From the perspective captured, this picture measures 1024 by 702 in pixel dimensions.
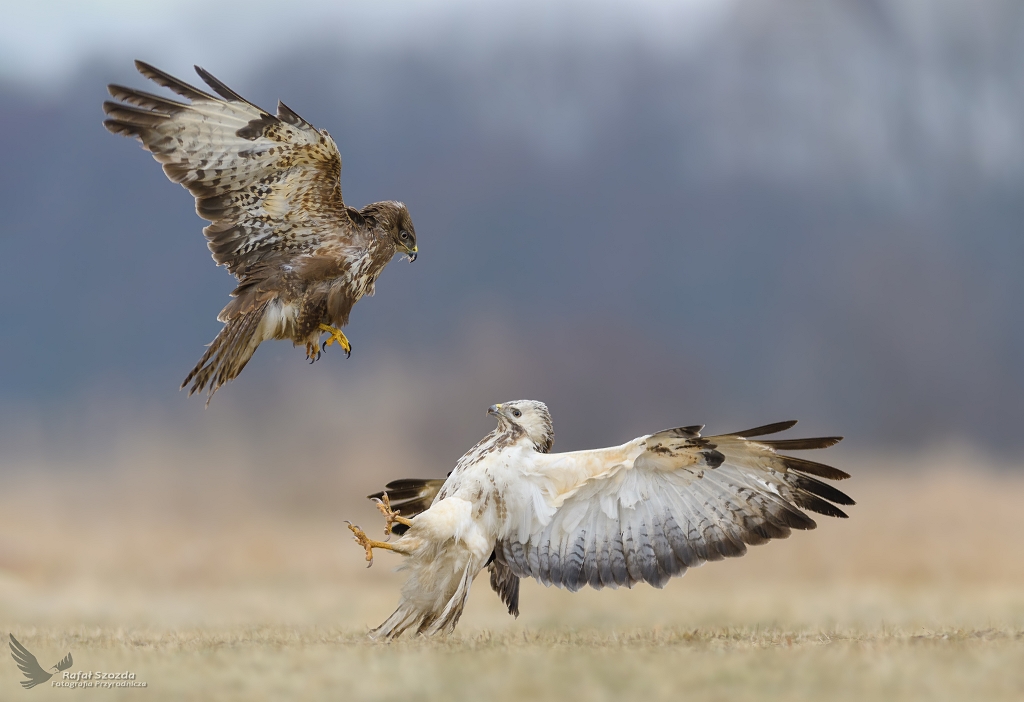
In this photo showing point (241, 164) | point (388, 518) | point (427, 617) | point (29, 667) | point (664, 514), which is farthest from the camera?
point (241, 164)

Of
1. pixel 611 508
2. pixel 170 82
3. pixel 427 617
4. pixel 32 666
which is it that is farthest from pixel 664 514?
pixel 170 82

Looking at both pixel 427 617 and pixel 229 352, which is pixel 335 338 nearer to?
pixel 229 352

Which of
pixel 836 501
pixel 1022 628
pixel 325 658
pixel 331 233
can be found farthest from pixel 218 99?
pixel 1022 628

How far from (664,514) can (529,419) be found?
1.05 meters

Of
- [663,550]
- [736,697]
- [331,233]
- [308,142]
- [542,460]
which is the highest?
[308,142]

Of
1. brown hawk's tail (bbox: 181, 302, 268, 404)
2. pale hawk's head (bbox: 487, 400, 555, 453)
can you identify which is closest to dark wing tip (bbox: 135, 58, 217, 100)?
brown hawk's tail (bbox: 181, 302, 268, 404)

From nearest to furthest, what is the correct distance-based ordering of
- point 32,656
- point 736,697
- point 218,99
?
1. point 736,697
2. point 32,656
3. point 218,99

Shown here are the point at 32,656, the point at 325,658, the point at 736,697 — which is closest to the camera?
the point at 736,697

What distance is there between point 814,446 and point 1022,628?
1849 mm

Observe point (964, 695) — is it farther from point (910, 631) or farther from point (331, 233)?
point (331, 233)

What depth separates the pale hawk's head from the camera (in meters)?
5.88

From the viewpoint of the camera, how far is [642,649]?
16.5ft

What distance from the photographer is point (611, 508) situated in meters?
5.63

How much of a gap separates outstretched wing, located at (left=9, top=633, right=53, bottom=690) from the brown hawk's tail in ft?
6.20
